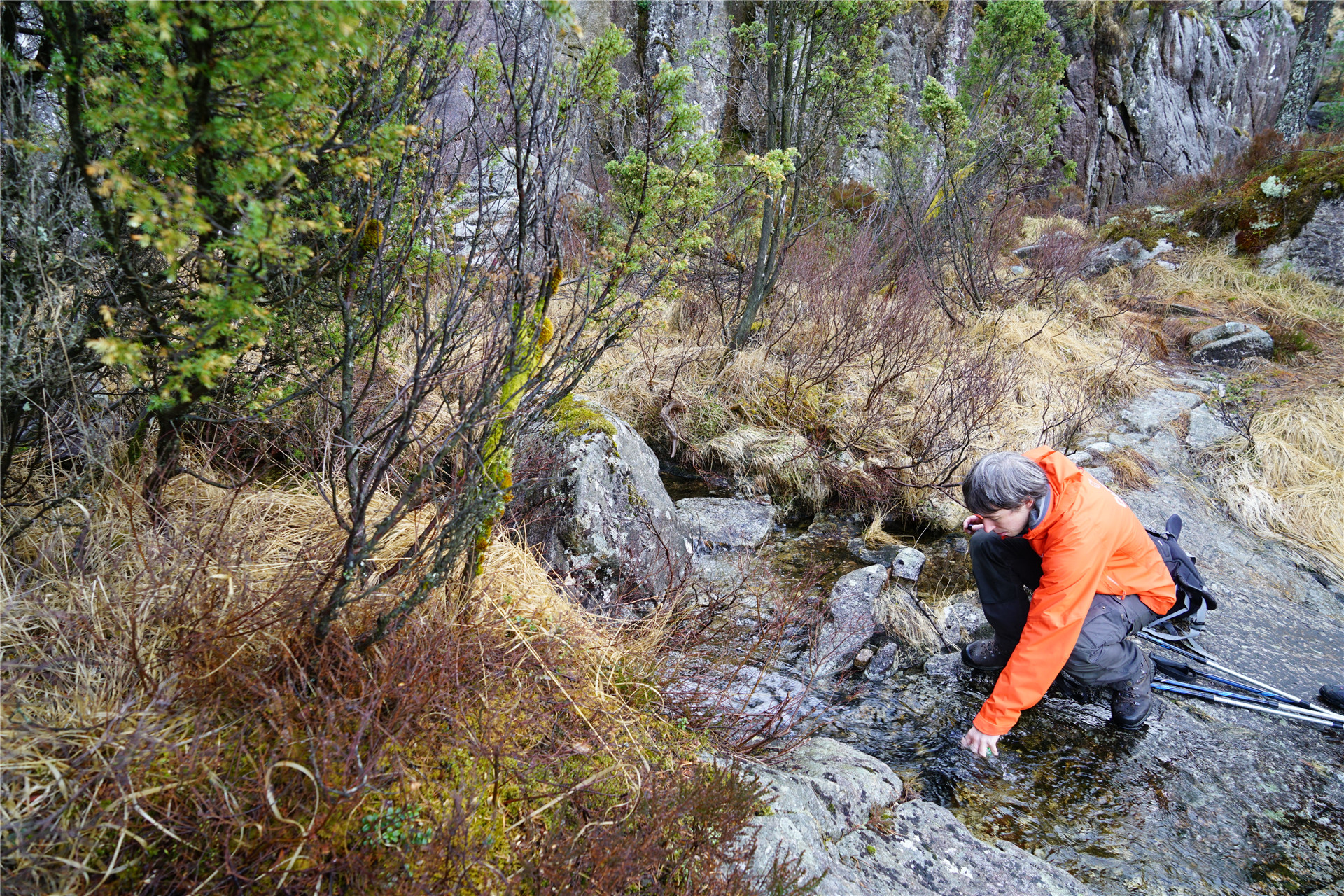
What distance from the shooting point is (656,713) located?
7.63 feet

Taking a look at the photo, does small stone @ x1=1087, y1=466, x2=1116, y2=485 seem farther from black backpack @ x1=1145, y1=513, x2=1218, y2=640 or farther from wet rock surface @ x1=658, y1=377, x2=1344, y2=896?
black backpack @ x1=1145, y1=513, x2=1218, y2=640

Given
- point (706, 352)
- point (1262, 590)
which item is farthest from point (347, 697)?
point (1262, 590)

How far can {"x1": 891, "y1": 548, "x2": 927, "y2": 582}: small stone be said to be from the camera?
3.92 meters

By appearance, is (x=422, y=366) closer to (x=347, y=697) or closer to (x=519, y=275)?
(x=519, y=275)

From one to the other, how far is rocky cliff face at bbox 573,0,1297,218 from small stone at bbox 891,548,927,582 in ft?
29.7

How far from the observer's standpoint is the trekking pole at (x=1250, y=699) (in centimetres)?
287

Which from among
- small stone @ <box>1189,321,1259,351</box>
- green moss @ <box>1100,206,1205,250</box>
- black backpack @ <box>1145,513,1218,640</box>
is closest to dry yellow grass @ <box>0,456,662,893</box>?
black backpack @ <box>1145,513,1218,640</box>

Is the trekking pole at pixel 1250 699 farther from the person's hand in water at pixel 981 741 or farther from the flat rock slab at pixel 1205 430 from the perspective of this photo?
the flat rock slab at pixel 1205 430

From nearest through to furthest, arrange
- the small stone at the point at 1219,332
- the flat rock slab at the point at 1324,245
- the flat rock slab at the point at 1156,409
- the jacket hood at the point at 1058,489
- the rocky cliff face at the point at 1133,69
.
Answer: the jacket hood at the point at 1058,489 < the flat rock slab at the point at 1156,409 < the small stone at the point at 1219,332 < the flat rock slab at the point at 1324,245 < the rocky cliff face at the point at 1133,69

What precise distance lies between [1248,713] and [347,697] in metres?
3.87

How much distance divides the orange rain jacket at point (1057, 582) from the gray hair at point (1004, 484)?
0.11 m

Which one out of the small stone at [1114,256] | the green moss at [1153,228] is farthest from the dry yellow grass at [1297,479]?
the green moss at [1153,228]

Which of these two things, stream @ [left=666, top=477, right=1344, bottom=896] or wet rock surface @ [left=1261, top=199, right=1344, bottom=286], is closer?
stream @ [left=666, top=477, right=1344, bottom=896]

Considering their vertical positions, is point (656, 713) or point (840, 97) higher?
point (840, 97)
